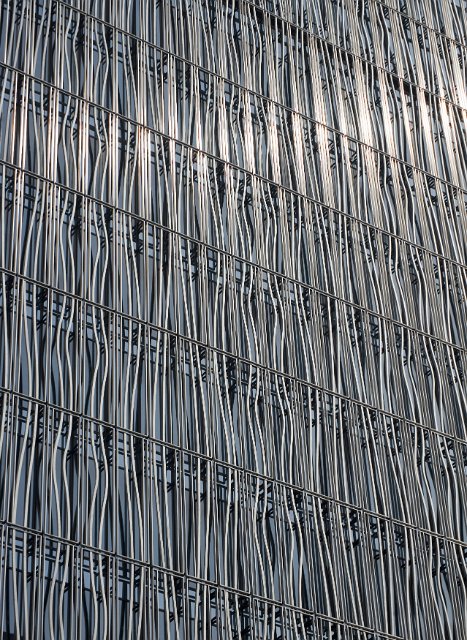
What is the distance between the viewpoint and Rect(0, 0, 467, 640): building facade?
44500mm

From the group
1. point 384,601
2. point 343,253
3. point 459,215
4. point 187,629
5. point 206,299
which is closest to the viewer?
point 187,629

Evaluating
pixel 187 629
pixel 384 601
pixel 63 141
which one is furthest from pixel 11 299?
pixel 384 601

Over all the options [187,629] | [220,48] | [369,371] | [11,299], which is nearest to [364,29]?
[220,48]

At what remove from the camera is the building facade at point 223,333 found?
4450 cm

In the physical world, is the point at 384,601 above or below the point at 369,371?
below

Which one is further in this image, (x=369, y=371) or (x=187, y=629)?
(x=369, y=371)

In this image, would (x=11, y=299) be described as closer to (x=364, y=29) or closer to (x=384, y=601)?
(x=384, y=601)

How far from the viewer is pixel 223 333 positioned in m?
50.5

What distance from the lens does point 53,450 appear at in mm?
44438

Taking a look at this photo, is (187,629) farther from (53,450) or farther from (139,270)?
(139,270)

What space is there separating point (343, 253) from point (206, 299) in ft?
23.8

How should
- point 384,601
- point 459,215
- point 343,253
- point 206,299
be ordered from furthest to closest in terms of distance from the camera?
point 459,215, point 343,253, point 206,299, point 384,601

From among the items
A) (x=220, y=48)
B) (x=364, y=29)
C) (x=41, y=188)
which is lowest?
(x=41, y=188)

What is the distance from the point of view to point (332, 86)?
200 feet
